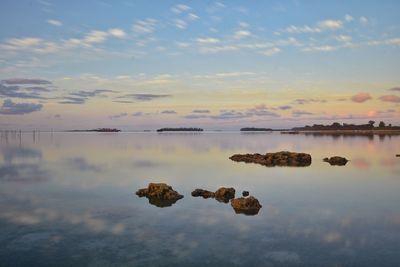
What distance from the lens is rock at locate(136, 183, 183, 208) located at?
23.4m

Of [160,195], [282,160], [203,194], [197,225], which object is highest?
[282,160]

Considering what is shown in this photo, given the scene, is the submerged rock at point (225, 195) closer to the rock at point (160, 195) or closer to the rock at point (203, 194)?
the rock at point (203, 194)

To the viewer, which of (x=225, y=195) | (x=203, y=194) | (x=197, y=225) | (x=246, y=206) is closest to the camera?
(x=197, y=225)

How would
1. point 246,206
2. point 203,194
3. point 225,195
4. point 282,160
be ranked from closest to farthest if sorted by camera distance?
point 246,206, point 225,195, point 203,194, point 282,160

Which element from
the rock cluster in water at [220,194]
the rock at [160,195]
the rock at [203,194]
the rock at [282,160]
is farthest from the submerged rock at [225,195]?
the rock at [282,160]

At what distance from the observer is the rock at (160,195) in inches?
921

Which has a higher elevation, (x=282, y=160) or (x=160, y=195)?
(x=282, y=160)

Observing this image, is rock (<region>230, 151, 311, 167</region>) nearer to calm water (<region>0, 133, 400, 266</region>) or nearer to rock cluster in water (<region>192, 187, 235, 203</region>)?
calm water (<region>0, 133, 400, 266</region>)

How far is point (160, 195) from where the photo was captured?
24344 millimetres

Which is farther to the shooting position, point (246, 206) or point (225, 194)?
point (225, 194)

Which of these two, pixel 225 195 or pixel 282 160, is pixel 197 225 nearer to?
pixel 225 195

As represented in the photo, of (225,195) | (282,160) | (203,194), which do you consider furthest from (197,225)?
(282,160)

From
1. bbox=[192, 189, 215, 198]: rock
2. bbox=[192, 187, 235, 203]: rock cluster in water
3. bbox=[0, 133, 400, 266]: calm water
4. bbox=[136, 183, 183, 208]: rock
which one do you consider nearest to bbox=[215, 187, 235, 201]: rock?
bbox=[192, 187, 235, 203]: rock cluster in water

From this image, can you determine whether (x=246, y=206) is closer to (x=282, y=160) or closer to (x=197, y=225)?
(x=197, y=225)
